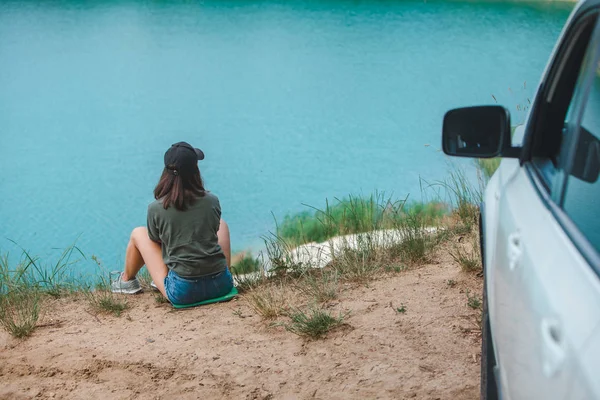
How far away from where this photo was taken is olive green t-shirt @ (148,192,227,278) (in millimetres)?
4227

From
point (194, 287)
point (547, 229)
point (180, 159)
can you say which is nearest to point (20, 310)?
point (194, 287)

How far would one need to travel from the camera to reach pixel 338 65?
1411 centimetres

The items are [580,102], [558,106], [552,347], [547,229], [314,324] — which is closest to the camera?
[552,347]

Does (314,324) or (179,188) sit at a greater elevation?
(179,188)

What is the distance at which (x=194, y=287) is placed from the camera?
168 inches

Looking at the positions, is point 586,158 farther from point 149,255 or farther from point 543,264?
point 149,255

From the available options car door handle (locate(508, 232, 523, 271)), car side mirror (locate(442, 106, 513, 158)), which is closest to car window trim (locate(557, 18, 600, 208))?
car door handle (locate(508, 232, 523, 271))

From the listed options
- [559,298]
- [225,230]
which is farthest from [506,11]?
[559,298]

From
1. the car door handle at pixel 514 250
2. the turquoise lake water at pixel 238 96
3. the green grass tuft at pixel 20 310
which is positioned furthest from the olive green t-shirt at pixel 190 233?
the turquoise lake water at pixel 238 96

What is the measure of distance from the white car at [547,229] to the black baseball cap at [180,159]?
202 cm

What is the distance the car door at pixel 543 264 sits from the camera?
1.15 meters

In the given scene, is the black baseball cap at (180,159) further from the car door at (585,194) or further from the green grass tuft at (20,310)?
the car door at (585,194)

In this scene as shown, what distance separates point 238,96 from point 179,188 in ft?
29.9

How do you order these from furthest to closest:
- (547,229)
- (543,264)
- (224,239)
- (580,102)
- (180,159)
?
(224,239), (180,159), (580,102), (547,229), (543,264)
